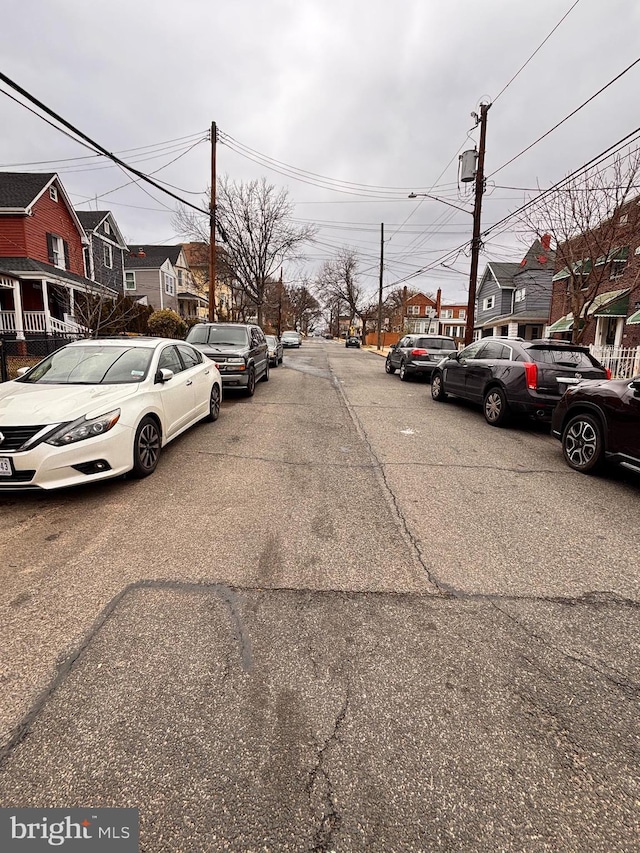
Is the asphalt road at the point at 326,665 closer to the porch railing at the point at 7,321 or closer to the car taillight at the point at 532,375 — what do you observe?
the car taillight at the point at 532,375

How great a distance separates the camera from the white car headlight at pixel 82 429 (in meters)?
4.15

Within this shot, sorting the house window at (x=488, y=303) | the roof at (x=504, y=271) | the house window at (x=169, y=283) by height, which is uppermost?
the roof at (x=504, y=271)

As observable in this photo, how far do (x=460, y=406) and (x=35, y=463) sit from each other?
29.2 feet

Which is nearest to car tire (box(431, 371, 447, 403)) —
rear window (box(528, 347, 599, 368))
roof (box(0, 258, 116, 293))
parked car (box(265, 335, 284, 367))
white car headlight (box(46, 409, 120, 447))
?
rear window (box(528, 347, 599, 368))

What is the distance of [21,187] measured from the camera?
21.6m

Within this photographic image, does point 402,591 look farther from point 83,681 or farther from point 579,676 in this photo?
point 83,681

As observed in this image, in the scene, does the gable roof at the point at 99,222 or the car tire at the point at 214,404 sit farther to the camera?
the gable roof at the point at 99,222

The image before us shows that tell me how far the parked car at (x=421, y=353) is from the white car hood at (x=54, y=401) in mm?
11577

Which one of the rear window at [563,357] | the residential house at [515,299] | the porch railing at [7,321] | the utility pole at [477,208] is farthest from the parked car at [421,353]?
the residential house at [515,299]

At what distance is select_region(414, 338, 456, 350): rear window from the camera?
15.9 metres

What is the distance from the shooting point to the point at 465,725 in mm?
2027

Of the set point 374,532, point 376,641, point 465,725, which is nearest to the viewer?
point 465,725

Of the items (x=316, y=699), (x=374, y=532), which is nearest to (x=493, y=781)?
(x=316, y=699)

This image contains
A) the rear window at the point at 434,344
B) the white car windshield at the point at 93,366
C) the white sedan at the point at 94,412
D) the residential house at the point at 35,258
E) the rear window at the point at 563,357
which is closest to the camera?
the white sedan at the point at 94,412
